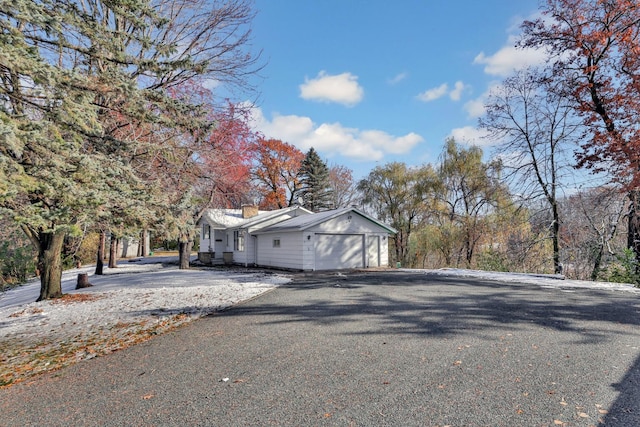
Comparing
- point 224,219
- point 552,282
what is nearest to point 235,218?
point 224,219

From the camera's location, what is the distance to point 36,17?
4.12m

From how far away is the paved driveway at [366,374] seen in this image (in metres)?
2.95

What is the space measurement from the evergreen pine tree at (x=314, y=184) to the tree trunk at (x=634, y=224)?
87.4ft

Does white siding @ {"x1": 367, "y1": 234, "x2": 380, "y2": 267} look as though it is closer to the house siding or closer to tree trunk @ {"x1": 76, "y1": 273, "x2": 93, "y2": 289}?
the house siding

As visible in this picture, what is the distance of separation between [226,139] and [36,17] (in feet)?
29.2

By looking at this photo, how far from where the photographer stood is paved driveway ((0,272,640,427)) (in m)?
2.95

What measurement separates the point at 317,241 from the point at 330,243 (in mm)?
803

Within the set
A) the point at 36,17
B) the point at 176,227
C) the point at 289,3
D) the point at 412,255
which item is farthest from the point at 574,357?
the point at 412,255

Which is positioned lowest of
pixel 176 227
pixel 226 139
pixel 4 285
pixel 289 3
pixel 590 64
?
pixel 4 285

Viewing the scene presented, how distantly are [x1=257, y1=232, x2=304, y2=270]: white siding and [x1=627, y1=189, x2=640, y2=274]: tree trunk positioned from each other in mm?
12593

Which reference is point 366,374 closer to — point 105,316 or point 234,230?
point 105,316

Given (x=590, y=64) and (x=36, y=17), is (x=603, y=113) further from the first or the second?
(x=36, y=17)

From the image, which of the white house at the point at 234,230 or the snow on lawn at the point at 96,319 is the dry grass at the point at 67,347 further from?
the white house at the point at 234,230

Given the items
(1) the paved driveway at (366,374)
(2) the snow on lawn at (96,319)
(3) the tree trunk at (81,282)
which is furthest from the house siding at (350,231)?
(1) the paved driveway at (366,374)
